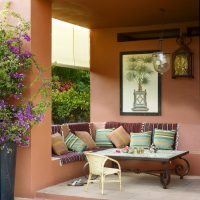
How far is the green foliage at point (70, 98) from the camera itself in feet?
46.6

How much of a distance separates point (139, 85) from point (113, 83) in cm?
62

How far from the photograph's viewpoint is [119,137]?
9492 millimetres

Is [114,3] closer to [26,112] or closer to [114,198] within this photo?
[26,112]

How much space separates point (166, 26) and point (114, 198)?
4.37m

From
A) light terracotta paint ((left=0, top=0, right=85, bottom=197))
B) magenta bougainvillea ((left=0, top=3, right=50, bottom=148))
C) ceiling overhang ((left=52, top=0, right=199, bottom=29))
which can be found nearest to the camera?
magenta bougainvillea ((left=0, top=3, right=50, bottom=148))

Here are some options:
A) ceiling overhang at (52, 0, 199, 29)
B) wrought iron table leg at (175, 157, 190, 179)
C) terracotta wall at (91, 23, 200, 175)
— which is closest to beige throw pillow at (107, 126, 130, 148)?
terracotta wall at (91, 23, 200, 175)

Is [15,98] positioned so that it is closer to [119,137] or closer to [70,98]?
[119,137]

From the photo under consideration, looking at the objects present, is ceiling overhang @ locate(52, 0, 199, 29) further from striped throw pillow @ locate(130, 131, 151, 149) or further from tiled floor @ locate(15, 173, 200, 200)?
tiled floor @ locate(15, 173, 200, 200)

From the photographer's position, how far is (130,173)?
9.12 m

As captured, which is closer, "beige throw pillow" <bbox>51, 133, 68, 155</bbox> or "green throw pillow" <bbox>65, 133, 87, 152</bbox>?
"beige throw pillow" <bbox>51, 133, 68, 155</bbox>

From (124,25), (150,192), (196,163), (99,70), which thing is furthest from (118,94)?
(150,192)

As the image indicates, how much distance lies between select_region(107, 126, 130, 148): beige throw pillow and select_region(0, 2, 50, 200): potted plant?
269 cm

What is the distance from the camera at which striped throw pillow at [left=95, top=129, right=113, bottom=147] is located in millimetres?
9688

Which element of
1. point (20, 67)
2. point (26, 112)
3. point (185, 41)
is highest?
point (185, 41)
